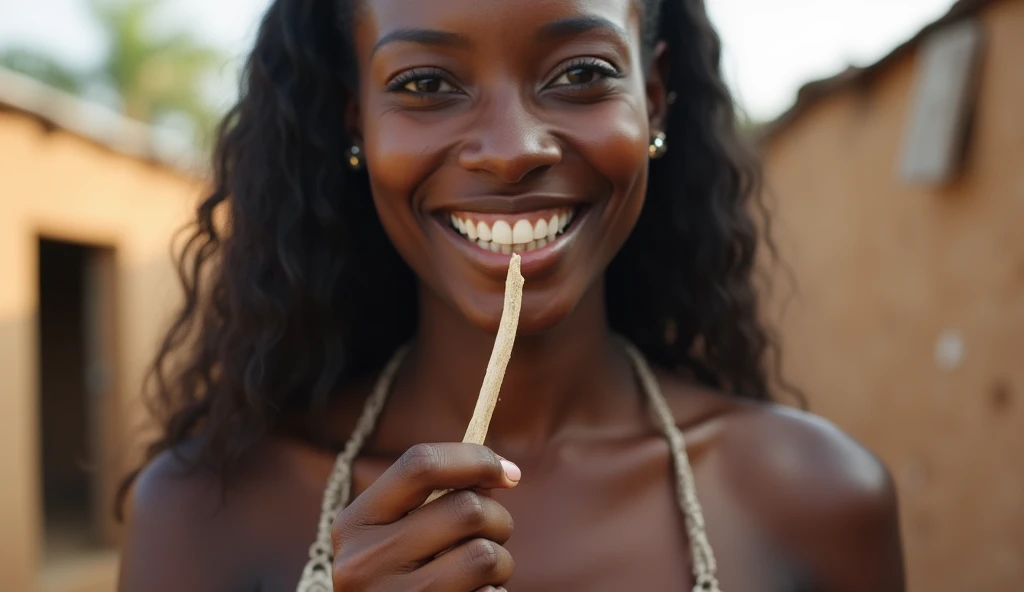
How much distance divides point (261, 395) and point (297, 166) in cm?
38

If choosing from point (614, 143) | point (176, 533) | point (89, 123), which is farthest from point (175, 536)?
point (89, 123)

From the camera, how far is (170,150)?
18.4 ft

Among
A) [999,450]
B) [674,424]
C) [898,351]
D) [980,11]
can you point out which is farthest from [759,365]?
[898,351]

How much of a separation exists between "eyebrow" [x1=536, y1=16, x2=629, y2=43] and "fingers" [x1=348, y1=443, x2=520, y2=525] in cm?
60

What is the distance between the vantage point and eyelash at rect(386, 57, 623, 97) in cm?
129

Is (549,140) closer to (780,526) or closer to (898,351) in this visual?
(780,526)

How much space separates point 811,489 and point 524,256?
65 cm

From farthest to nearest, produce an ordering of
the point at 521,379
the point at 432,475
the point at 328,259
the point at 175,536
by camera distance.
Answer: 1. the point at 328,259
2. the point at 521,379
3. the point at 175,536
4. the point at 432,475

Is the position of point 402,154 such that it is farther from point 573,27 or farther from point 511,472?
point 511,472

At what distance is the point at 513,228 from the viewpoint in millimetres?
1275

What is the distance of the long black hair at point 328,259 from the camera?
1.54 metres

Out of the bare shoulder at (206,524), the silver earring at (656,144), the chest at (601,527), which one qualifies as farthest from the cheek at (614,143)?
the bare shoulder at (206,524)

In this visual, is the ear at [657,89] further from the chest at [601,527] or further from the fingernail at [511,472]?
the fingernail at [511,472]

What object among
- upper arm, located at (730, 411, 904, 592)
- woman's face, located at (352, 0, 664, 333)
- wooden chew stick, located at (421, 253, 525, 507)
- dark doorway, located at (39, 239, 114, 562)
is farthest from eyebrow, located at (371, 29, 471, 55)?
dark doorway, located at (39, 239, 114, 562)
